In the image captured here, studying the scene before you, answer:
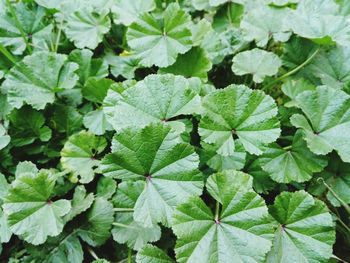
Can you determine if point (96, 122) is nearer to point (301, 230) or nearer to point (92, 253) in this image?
point (92, 253)

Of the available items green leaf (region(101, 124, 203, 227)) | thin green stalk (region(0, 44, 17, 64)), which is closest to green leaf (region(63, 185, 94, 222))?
green leaf (region(101, 124, 203, 227))

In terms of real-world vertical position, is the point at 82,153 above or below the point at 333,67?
below

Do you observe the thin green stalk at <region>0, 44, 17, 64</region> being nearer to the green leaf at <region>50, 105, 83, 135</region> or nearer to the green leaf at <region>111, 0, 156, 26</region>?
the green leaf at <region>50, 105, 83, 135</region>

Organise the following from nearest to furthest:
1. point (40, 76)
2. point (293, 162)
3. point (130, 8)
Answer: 1. point (293, 162)
2. point (40, 76)
3. point (130, 8)

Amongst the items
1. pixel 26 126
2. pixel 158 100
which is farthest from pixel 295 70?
pixel 26 126

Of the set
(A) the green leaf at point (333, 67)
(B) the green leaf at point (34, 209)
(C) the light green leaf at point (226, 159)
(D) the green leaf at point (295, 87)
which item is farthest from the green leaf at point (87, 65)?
(A) the green leaf at point (333, 67)

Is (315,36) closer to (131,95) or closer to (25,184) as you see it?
(131,95)

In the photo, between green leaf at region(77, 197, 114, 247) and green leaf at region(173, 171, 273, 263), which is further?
green leaf at region(77, 197, 114, 247)
